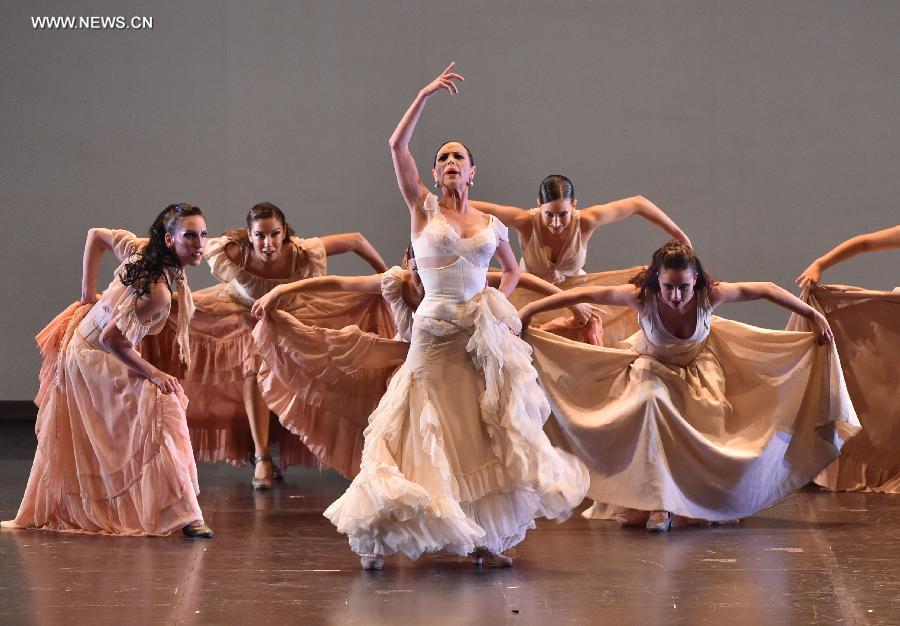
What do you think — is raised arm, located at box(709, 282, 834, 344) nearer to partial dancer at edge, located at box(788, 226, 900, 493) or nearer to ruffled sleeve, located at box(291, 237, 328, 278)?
partial dancer at edge, located at box(788, 226, 900, 493)

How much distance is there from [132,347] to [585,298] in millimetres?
1727

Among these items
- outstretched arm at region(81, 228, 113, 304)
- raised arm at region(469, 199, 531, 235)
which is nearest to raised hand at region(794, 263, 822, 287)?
raised arm at region(469, 199, 531, 235)

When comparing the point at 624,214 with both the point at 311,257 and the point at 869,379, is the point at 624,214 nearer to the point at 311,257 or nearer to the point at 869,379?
the point at 869,379

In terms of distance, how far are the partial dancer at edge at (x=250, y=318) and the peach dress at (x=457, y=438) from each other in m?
1.81

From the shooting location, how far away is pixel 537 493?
4.22m

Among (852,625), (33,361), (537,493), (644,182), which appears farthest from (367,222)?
(852,625)

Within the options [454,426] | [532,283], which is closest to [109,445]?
[454,426]

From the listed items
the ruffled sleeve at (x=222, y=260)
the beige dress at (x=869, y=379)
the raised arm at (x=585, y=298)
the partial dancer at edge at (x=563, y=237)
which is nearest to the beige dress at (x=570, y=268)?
the partial dancer at edge at (x=563, y=237)

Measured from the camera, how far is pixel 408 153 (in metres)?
4.39

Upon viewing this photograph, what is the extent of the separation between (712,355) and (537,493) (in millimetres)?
1400

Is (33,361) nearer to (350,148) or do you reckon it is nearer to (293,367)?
(350,148)

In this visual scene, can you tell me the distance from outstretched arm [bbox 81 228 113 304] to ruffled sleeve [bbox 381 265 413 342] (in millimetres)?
1118

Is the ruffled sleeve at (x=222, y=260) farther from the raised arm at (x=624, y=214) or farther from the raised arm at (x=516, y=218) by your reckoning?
the raised arm at (x=624, y=214)

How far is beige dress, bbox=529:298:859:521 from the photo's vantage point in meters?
5.10
